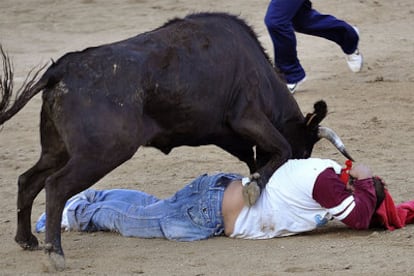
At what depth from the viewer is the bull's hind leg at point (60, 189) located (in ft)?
21.1

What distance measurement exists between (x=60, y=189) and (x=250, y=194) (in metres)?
1.21

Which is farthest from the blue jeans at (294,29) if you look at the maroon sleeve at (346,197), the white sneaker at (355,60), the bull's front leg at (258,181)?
the maroon sleeve at (346,197)

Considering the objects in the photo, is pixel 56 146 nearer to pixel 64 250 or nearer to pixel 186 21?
pixel 64 250

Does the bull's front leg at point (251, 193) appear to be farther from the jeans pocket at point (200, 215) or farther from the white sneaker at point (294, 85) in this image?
the white sneaker at point (294, 85)

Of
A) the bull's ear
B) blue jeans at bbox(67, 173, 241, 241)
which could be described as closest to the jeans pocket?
blue jeans at bbox(67, 173, 241, 241)

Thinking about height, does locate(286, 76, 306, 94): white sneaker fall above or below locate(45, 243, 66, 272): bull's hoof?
below

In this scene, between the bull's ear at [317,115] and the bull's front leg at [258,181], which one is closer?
the bull's front leg at [258,181]

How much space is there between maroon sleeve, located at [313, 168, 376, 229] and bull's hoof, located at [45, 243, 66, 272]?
159 centimetres

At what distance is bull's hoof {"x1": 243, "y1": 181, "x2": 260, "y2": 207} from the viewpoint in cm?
688

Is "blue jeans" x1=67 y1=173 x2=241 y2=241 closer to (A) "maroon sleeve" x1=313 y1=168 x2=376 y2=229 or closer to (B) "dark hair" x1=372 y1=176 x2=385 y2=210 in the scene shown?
(A) "maroon sleeve" x1=313 y1=168 x2=376 y2=229

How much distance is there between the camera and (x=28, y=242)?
7008 mm

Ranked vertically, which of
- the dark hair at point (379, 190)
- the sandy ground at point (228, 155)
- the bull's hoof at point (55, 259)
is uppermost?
the dark hair at point (379, 190)

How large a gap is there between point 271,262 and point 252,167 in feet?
5.11

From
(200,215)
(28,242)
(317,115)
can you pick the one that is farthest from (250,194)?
(28,242)
